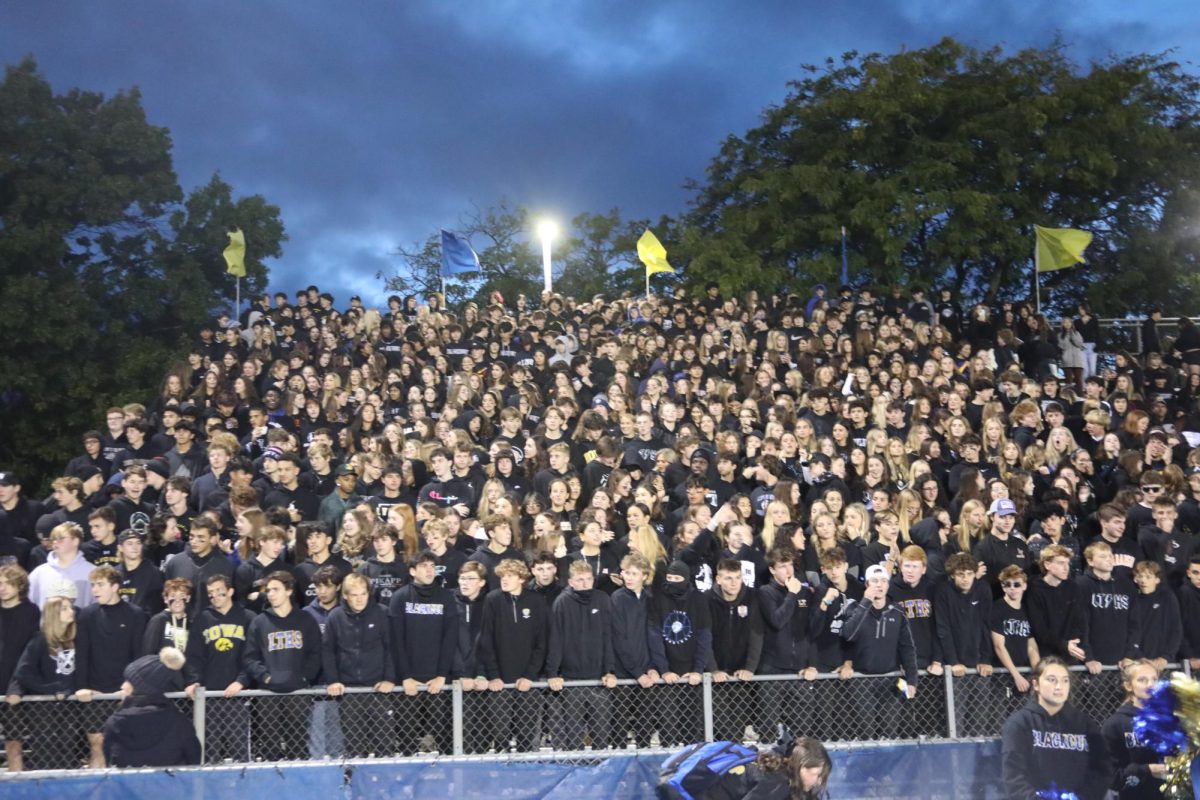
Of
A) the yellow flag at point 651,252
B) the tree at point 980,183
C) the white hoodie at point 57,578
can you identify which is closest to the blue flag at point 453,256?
the yellow flag at point 651,252

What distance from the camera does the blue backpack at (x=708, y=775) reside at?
23.9ft

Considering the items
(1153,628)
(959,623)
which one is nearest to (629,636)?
(959,623)

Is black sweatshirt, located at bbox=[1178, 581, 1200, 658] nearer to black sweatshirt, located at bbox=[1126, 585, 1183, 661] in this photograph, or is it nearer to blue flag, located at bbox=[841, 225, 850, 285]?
black sweatshirt, located at bbox=[1126, 585, 1183, 661]

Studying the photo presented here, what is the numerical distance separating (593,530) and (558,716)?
174 centimetres

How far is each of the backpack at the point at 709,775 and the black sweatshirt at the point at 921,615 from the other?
261 cm

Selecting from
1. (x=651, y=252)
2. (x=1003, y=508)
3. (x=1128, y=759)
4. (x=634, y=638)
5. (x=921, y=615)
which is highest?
(x=651, y=252)

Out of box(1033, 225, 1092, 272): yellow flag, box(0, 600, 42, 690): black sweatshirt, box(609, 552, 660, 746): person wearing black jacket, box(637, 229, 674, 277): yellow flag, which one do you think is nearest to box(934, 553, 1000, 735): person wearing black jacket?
box(609, 552, 660, 746): person wearing black jacket

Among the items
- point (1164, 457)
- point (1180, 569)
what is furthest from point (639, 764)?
point (1164, 457)

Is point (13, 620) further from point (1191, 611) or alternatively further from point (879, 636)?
point (1191, 611)

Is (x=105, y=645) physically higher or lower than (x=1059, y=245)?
lower

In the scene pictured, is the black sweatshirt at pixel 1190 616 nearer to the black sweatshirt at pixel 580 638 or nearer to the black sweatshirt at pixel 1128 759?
the black sweatshirt at pixel 1128 759

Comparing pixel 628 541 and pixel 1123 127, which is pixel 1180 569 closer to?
pixel 628 541

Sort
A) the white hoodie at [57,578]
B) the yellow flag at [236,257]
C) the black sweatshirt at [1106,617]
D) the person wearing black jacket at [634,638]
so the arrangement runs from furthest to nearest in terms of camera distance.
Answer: the yellow flag at [236,257], the black sweatshirt at [1106,617], the white hoodie at [57,578], the person wearing black jacket at [634,638]

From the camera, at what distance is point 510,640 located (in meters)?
9.04
